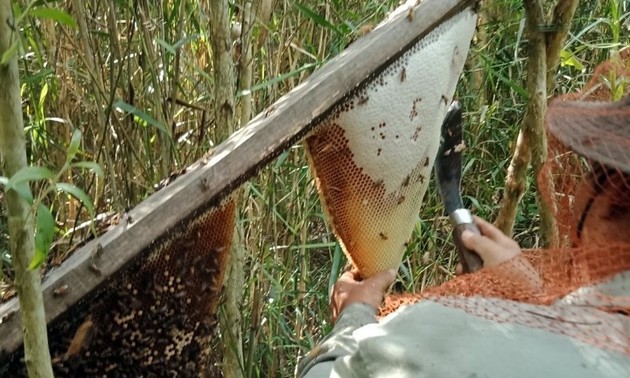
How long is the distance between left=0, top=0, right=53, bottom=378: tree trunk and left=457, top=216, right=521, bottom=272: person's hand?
0.90 metres

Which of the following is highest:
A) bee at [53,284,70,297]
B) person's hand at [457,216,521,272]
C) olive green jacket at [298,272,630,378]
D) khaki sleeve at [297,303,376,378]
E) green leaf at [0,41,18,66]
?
green leaf at [0,41,18,66]

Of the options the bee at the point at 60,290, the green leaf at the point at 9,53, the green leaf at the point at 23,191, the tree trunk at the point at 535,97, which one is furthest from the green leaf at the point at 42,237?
the tree trunk at the point at 535,97

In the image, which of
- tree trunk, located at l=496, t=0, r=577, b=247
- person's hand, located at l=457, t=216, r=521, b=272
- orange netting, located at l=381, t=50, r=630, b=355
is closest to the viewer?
orange netting, located at l=381, t=50, r=630, b=355

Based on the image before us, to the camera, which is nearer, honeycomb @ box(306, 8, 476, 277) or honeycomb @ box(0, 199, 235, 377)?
honeycomb @ box(0, 199, 235, 377)

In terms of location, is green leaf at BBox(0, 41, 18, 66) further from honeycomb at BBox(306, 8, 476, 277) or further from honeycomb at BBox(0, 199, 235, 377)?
honeycomb at BBox(306, 8, 476, 277)

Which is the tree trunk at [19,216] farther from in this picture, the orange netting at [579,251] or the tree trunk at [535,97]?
the tree trunk at [535,97]

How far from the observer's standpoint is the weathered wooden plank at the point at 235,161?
4.80ft

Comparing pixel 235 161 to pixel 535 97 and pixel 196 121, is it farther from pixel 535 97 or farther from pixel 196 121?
pixel 535 97

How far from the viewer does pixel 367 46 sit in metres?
1.69

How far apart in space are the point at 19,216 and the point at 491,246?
97 cm

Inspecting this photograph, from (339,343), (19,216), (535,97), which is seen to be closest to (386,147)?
(339,343)

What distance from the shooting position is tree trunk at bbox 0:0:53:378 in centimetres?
112

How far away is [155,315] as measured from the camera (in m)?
1.59

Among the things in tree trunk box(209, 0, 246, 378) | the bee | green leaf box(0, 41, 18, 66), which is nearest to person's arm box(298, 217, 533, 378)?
tree trunk box(209, 0, 246, 378)
